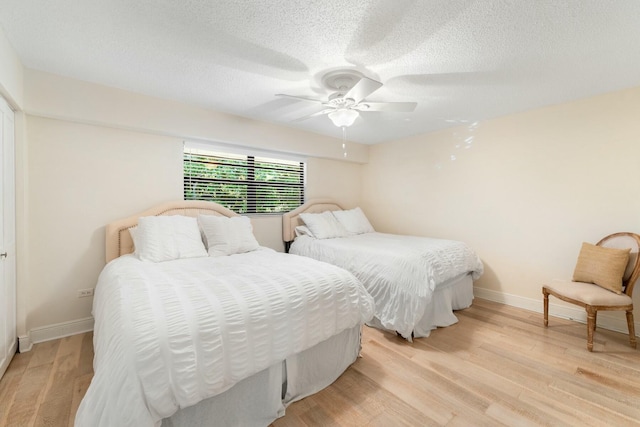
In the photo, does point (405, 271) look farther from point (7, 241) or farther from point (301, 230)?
point (7, 241)

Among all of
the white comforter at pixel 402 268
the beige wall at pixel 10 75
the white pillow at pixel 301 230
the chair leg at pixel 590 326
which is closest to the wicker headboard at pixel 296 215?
the white pillow at pixel 301 230

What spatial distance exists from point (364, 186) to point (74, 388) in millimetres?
4399

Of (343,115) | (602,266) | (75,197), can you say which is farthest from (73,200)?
(602,266)

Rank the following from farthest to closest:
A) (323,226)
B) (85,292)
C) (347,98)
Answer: (323,226) → (85,292) → (347,98)

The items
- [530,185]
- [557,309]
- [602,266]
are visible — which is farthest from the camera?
[530,185]

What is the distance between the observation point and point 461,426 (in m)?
1.46

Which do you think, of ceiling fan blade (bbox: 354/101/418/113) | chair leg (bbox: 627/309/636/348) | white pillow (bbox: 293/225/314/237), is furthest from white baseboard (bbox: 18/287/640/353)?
ceiling fan blade (bbox: 354/101/418/113)

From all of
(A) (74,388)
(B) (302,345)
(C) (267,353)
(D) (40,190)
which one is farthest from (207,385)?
(D) (40,190)

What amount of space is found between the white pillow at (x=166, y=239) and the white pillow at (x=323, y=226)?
1.51 m

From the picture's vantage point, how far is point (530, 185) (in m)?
3.08

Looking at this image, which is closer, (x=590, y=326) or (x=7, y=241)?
(x=7, y=241)

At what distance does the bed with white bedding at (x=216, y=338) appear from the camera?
105 centimetres

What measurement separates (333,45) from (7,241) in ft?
9.06

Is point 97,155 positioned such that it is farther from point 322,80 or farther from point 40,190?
point 322,80
